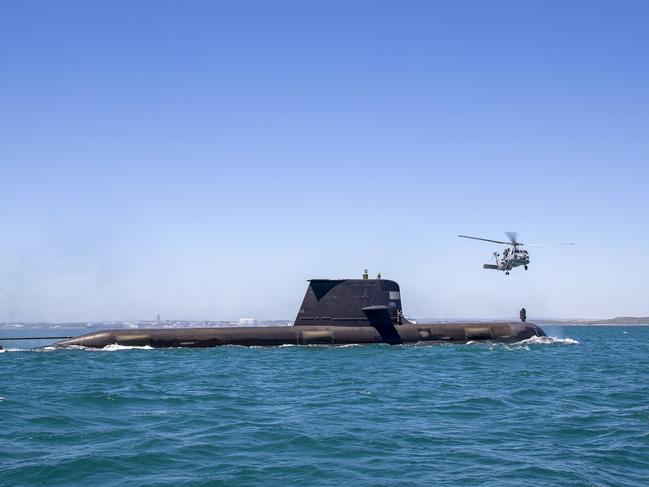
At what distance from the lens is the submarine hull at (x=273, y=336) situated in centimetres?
3912

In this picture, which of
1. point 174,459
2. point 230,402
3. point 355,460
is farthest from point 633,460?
point 230,402

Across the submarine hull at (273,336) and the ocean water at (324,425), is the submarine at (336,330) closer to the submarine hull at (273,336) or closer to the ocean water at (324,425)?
the submarine hull at (273,336)

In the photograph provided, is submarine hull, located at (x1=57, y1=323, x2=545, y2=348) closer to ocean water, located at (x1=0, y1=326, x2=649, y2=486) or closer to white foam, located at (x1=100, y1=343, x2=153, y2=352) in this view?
white foam, located at (x1=100, y1=343, x2=153, y2=352)

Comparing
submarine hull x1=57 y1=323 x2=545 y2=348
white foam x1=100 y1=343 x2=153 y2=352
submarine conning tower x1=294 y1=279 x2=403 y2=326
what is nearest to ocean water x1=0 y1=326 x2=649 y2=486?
white foam x1=100 y1=343 x2=153 y2=352

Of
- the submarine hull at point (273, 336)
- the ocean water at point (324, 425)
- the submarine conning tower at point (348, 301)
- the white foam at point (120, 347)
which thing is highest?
the submarine conning tower at point (348, 301)

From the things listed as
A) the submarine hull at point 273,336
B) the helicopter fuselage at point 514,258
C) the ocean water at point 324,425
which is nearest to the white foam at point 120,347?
the submarine hull at point 273,336

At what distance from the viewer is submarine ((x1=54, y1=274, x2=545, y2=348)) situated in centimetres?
3931

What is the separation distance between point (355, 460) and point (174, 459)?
3416 mm

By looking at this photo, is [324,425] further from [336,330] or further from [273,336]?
[273,336]

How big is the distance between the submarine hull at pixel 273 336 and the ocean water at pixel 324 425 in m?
10.9

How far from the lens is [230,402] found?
722 inches

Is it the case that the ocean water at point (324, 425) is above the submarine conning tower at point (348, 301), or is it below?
below

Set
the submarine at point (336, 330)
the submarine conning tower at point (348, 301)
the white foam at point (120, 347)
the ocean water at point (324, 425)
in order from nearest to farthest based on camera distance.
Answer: the ocean water at point (324, 425)
the white foam at point (120, 347)
the submarine at point (336, 330)
the submarine conning tower at point (348, 301)

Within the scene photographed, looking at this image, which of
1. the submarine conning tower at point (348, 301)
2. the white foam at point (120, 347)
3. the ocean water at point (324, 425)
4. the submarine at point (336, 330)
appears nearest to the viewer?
the ocean water at point (324, 425)
